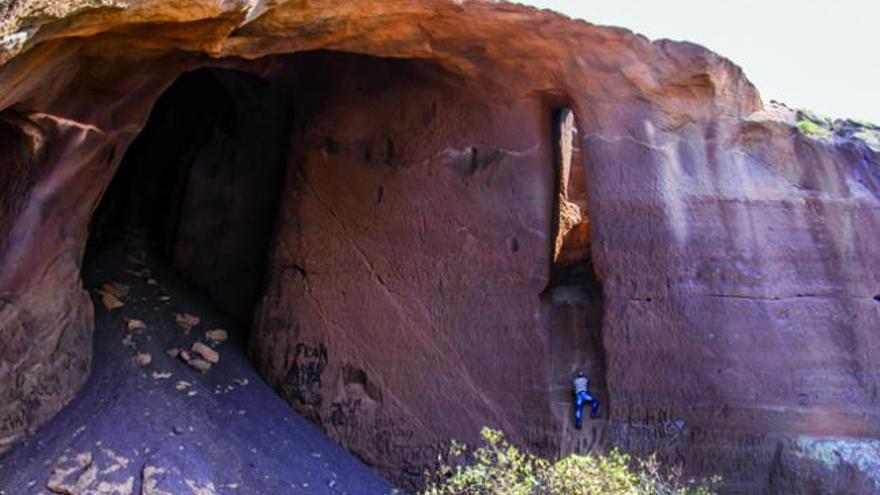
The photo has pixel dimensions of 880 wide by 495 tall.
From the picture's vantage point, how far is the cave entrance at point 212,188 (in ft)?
31.2

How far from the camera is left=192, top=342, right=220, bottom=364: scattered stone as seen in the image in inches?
316

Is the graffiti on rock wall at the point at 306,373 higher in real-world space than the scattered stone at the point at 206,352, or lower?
lower

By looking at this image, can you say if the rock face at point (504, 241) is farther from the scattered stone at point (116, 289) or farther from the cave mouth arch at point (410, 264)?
the scattered stone at point (116, 289)

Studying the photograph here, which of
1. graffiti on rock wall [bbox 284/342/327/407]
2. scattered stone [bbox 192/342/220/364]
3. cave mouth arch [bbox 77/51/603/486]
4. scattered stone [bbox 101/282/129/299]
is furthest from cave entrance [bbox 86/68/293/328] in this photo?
graffiti on rock wall [bbox 284/342/327/407]

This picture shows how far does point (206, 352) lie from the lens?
8047 millimetres

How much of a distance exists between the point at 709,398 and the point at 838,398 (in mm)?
1011

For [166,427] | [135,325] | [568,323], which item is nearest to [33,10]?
[166,427]

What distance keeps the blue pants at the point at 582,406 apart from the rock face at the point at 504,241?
0.10 meters

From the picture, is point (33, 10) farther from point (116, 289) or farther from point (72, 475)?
point (116, 289)

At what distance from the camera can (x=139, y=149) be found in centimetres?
1023

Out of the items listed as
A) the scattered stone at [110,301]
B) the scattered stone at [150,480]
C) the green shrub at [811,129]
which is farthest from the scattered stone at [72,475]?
the green shrub at [811,129]

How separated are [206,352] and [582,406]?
11.2 feet

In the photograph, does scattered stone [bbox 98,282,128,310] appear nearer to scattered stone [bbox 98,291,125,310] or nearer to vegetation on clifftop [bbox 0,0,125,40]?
scattered stone [bbox 98,291,125,310]

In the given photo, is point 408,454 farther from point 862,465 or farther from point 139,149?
point 139,149
